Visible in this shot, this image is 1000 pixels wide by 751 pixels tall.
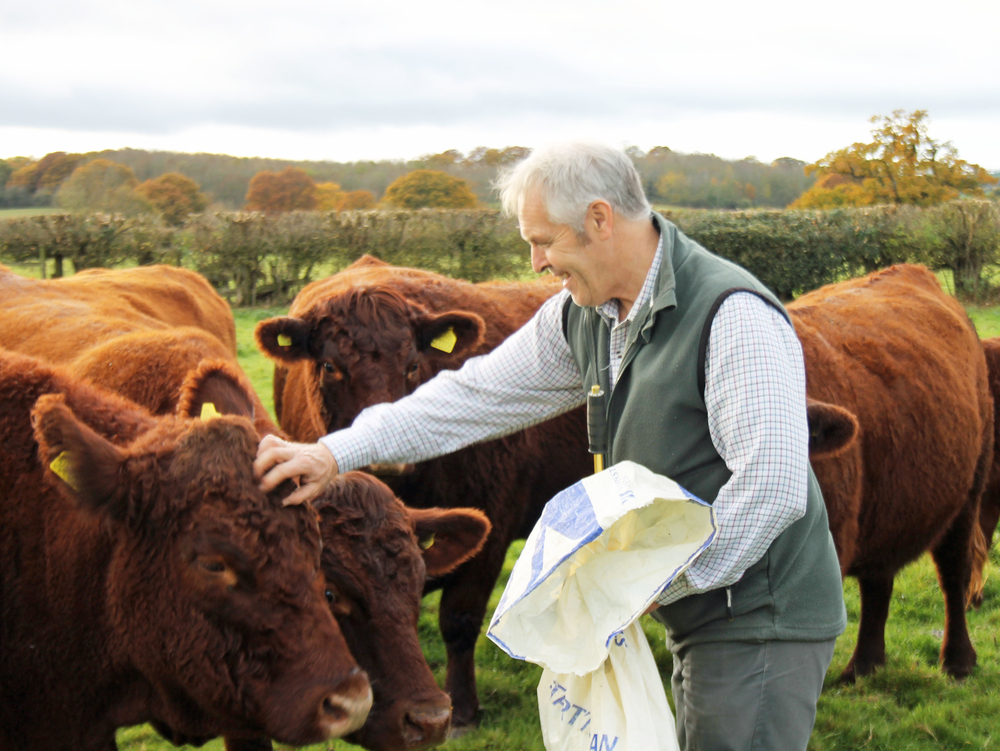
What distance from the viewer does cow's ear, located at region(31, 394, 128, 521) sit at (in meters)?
2.02

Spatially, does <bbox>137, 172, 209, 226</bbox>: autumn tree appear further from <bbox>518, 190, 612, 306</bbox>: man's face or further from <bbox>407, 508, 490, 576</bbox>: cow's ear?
<bbox>518, 190, 612, 306</bbox>: man's face

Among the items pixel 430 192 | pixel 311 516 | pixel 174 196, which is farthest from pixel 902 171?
pixel 311 516

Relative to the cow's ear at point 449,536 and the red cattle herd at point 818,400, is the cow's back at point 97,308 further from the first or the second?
the cow's ear at point 449,536

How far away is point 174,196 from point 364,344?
86.4ft

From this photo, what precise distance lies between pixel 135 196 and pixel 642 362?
26269 millimetres

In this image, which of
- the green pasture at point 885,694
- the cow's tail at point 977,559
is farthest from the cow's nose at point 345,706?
the cow's tail at point 977,559

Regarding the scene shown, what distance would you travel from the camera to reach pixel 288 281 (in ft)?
63.6

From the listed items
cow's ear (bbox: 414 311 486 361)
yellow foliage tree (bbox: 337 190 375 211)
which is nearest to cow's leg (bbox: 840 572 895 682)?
cow's ear (bbox: 414 311 486 361)

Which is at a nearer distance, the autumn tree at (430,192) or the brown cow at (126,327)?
the brown cow at (126,327)

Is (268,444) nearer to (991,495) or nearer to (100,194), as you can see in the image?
(991,495)

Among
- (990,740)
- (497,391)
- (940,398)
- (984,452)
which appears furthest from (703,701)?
(984,452)

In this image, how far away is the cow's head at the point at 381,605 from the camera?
8.79 feet

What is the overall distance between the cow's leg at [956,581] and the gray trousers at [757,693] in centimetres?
307

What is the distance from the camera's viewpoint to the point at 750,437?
2.16 m
